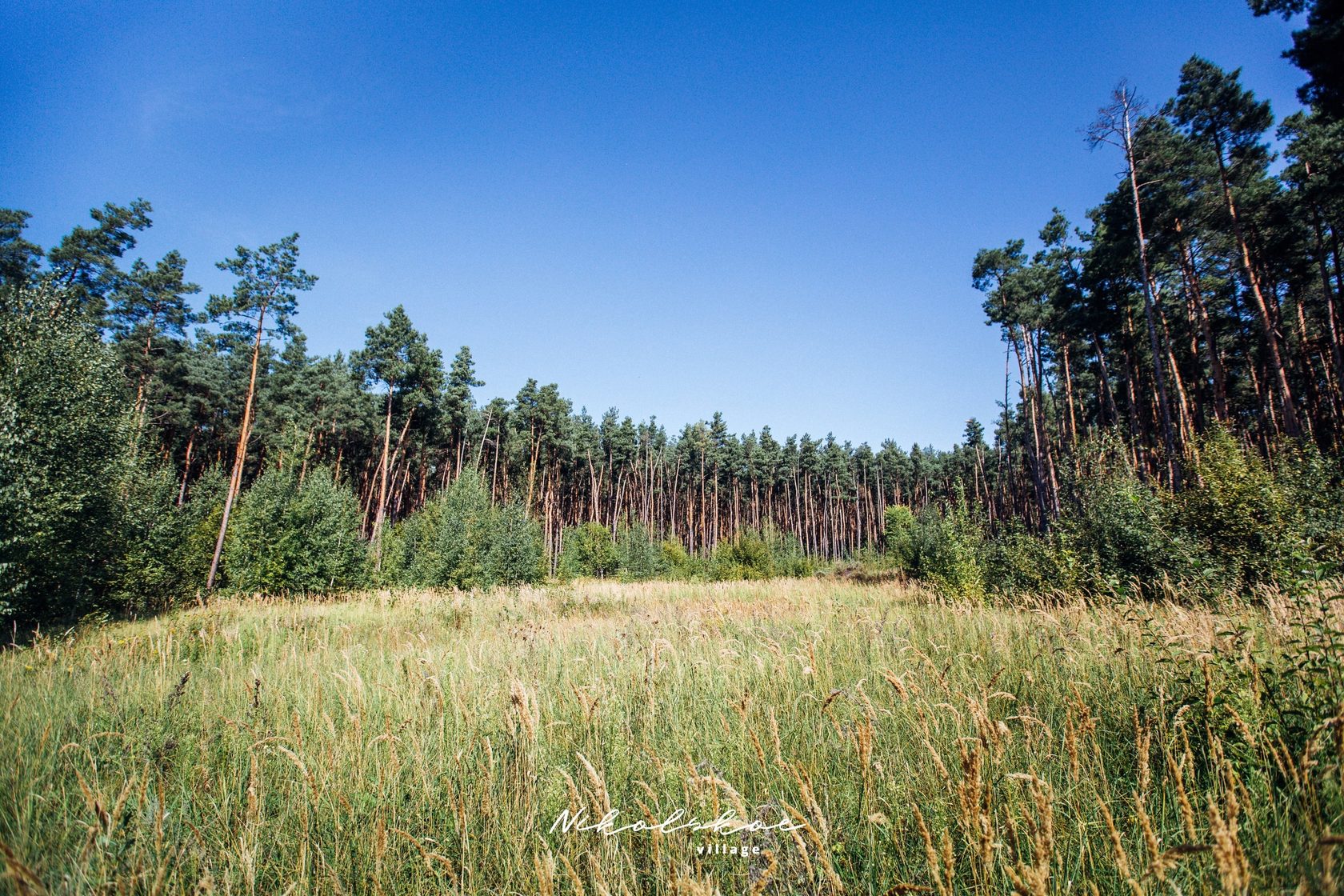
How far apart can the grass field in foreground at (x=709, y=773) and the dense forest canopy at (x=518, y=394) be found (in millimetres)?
8103

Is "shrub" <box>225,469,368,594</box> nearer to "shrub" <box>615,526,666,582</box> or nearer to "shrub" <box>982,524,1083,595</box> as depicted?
"shrub" <box>615,526,666,582</box>

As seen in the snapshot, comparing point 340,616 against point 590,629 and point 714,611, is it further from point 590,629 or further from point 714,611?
point 714,611

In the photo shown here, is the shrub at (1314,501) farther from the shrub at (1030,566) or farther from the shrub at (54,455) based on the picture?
the shrub at (54,455)

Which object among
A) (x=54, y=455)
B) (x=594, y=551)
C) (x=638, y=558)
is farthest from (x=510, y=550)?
(x=54, y=455)

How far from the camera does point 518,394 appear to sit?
46531mm

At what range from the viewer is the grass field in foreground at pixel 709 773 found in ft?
5.53

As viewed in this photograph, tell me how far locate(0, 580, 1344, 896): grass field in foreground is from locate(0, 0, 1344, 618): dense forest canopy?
8103 millimetres

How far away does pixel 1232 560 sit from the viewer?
28.7 ft

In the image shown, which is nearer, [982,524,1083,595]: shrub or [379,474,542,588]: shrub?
[982,524,1083,595]: shrub

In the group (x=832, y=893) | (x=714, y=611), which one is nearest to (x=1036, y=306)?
(x=714, y=611)

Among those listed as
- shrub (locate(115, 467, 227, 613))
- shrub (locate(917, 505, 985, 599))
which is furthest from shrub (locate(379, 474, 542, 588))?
shrub (locate(917, 505, 985, 599))

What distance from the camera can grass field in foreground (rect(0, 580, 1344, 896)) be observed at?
1.68 m

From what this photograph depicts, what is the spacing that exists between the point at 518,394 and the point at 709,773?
47.3 metres

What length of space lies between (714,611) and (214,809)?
8.25 meters
